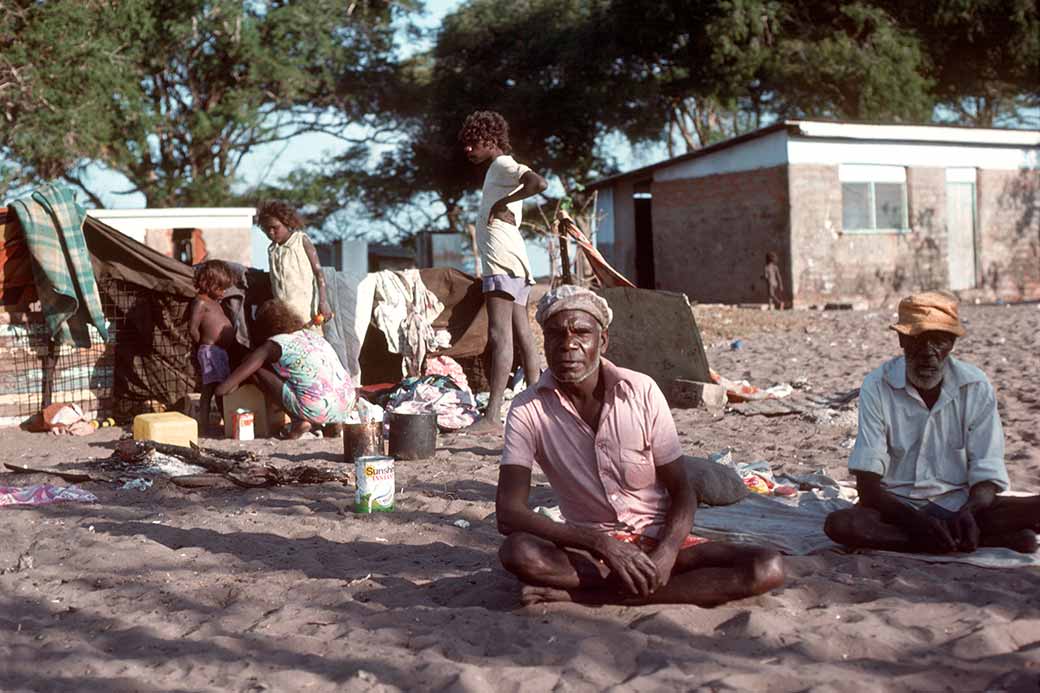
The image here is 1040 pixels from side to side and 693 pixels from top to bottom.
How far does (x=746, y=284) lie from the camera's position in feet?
65.3

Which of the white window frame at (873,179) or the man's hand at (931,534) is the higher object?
the white window frame at (873,179)

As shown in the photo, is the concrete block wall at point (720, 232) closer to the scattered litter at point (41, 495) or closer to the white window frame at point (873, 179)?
the white window frame at point (873, 179)

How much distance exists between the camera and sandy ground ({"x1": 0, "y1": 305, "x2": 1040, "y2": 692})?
2982 mm

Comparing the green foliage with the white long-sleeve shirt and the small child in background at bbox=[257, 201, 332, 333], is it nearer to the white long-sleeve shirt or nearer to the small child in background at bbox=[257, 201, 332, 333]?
the small child in background at bbox=[257, 201, 332, 333]

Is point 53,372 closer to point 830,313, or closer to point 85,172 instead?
point 830,313

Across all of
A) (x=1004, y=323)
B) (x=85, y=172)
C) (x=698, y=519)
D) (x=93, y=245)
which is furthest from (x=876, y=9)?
(x=698, y=519)

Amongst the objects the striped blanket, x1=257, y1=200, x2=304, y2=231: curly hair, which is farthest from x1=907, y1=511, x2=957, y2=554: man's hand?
the striped blanket

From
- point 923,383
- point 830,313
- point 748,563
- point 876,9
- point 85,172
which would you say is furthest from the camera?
point 876,9

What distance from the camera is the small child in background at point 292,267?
812cm

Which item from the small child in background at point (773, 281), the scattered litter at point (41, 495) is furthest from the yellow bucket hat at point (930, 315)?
the small child in background at point (773, 281)

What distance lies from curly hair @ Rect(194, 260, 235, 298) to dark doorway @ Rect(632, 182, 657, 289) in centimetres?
1586

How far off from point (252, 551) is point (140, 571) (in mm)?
447

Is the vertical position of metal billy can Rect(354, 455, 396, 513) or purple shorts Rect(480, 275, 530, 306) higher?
purple shorts Rect(480, 275, 530, 306)

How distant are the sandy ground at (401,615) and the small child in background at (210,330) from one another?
230 cm
